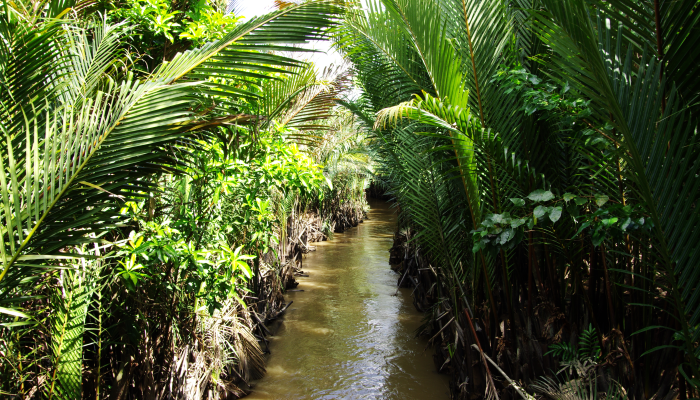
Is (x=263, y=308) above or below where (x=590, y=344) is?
below

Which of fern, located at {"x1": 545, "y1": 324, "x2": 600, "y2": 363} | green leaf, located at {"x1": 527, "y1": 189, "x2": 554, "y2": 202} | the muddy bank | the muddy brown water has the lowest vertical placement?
the muddy brown water

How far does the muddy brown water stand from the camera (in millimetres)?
4223

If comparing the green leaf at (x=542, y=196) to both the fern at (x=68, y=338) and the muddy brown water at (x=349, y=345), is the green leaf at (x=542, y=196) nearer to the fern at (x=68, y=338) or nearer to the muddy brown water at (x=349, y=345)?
the fern at (x=68, y=338)

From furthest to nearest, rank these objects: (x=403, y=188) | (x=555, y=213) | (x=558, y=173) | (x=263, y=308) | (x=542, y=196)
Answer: (x=263, y=308) < (x=403, y=188) < (x=558, y=173) < (x=542, y=196) < (x=555, y=213)

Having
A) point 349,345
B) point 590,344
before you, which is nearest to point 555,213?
point 590,344

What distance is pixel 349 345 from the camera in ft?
17.0

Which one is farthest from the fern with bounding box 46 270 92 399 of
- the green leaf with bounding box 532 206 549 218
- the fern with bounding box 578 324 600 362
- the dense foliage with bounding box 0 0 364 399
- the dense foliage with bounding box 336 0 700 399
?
the fern with bounding box 578 324 600 362

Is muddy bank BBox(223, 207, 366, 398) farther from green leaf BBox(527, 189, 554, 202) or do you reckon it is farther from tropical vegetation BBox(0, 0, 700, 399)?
green leaf BBox(527, 189, 554, 202)

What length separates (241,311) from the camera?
4.48 m

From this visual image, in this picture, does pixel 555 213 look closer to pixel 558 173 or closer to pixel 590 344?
pixel 590 344

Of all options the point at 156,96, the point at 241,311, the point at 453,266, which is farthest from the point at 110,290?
the point at 453,266

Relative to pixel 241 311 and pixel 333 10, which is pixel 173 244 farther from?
pixel 241 311

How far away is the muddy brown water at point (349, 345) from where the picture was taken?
4.22m

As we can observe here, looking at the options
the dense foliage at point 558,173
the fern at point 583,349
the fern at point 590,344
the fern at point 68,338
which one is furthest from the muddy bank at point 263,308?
the fern at point 590,344
